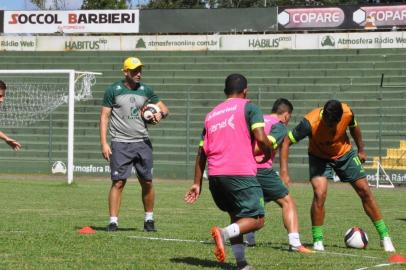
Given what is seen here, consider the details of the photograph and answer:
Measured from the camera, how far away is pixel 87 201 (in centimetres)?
1742

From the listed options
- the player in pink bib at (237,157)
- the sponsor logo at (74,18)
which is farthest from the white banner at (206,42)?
the player in pink bib at (237,157)

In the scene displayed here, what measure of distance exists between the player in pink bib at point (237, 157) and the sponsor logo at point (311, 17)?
2987 cm

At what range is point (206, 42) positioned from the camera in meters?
38.4

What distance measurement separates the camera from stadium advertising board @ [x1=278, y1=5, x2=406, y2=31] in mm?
36375

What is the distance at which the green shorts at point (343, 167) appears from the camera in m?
10.3

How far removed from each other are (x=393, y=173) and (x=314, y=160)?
18.1 m

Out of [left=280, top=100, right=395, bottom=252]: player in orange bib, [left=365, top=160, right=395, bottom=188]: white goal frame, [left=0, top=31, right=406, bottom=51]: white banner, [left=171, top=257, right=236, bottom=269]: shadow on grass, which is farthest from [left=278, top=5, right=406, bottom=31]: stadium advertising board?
[left=171, top=257, right=236, bottom=269]: shadow on grass

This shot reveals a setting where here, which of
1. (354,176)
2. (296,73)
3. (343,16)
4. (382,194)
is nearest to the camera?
(354,176)

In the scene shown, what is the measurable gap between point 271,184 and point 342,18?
28024mm

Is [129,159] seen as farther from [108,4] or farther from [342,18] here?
[108,4]

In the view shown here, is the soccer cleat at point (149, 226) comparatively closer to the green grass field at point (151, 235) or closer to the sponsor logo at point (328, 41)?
the green grass field at point (151, 235)

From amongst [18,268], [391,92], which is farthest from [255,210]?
[391,92]

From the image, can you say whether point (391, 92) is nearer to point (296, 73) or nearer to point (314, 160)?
point (296, 73)

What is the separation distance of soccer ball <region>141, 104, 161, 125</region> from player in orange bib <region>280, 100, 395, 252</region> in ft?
6.20
